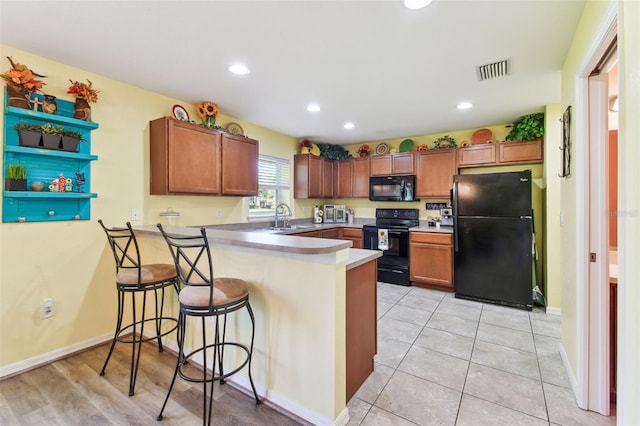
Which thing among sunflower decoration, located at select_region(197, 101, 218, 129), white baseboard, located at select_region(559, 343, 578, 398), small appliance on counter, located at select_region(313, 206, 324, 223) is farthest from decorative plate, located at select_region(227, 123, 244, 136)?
white baseboard, located at select_region(559, 343, 578, 398)

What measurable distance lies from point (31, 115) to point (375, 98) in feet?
9.56

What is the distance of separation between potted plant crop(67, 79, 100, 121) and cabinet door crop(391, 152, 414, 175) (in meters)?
3.86

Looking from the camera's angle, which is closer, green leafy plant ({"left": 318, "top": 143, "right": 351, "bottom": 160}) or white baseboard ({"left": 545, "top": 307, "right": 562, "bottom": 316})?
white baseboard ({"left": 545, "top": 307, "right": 562, "bottom": 316})

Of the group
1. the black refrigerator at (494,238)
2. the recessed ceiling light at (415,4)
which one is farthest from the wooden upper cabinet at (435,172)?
the recessed ceiling light at (415,4)

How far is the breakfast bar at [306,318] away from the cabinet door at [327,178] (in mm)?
3155

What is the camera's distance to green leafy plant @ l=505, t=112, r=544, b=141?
3.54 m

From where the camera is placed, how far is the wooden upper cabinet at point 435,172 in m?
4.19

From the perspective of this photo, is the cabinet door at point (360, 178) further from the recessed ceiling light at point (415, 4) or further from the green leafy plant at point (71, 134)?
the green leafy plant at point (71, 134)

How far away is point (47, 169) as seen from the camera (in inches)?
87.3

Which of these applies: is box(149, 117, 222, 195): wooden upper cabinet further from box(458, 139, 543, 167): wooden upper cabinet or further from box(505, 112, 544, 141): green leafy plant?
box(505, 112, 544, 141): green leafy plant

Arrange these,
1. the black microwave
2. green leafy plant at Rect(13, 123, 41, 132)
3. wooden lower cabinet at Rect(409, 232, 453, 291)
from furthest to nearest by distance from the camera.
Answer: the black microwave < wooden lower cabinet at Rect(409, 232, 453, 291) < green leafy plant at Rect(13, 123, 41, 132)

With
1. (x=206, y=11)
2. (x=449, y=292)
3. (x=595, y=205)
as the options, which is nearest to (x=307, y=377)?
(x=595, y=205)

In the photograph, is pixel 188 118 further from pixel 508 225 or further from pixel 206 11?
pixel 508 225

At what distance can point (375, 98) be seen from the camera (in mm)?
3025
